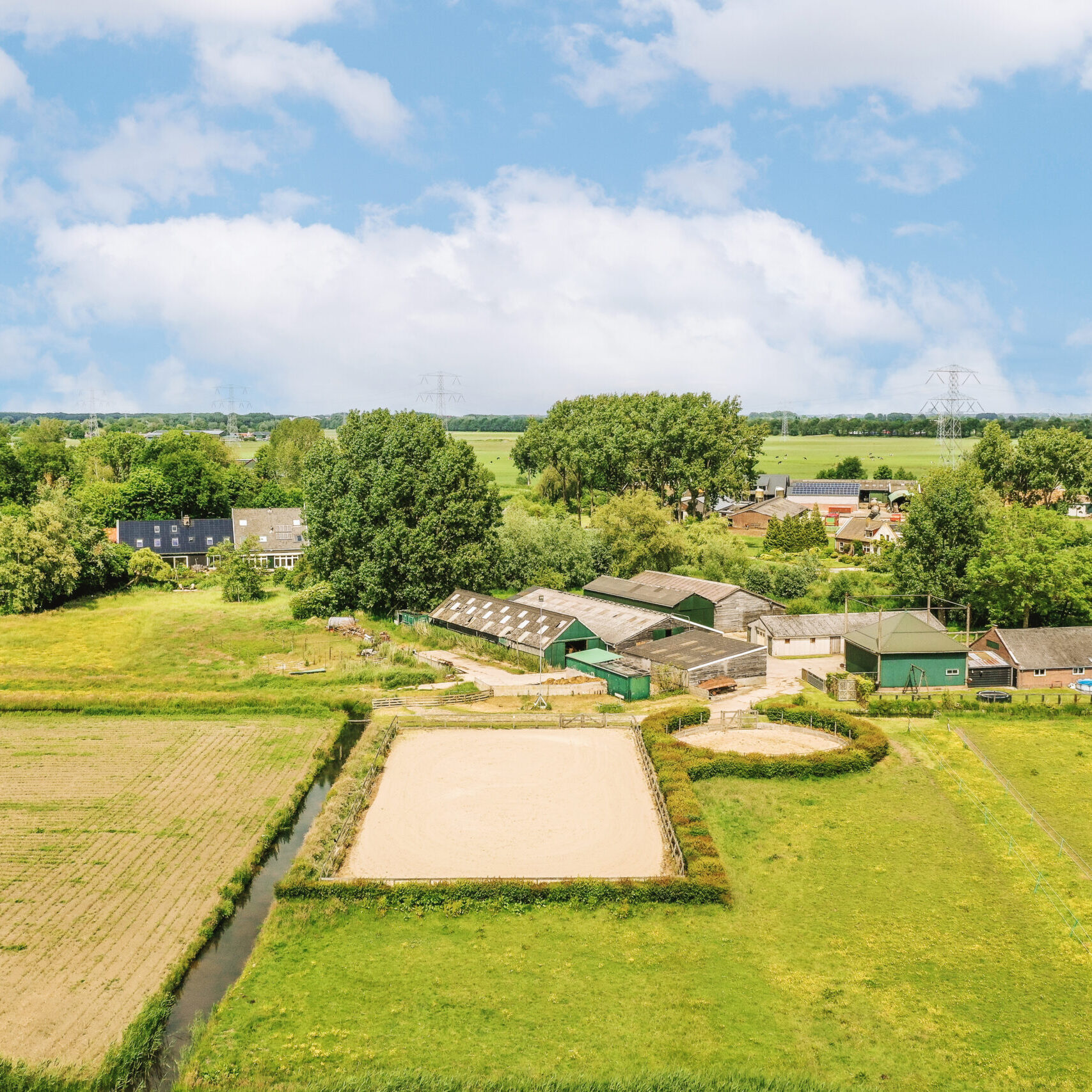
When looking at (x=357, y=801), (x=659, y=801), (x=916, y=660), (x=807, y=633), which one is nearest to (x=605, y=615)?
(x=807, y=633)

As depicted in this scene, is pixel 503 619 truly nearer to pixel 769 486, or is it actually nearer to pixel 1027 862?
pixel 1027 862

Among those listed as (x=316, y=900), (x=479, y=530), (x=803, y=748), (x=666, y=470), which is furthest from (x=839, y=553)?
(x=316, y=900)

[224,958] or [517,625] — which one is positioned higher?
[517,625]

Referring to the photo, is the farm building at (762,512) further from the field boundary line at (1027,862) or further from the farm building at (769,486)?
the field boundary line at (1027,862)

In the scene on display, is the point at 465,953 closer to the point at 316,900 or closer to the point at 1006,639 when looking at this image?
the point at 316,900

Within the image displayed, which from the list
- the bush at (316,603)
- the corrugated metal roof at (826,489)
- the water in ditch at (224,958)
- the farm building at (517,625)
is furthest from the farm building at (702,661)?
the corrugated metal roof at (826,489)

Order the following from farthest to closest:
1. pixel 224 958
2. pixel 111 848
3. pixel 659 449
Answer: pixel 659 449 → pixel 111 848 → pixel 224 958
